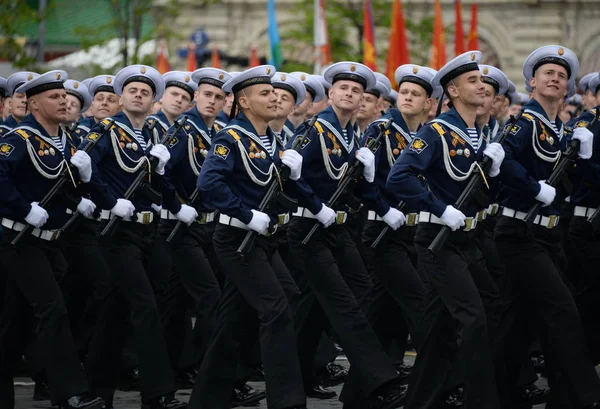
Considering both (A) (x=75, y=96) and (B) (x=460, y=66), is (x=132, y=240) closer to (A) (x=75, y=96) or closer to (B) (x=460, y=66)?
(B) (x=460, y=66)

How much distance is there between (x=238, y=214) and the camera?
822 centimetres

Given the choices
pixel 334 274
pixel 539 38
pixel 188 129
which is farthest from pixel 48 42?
pixel 334 274

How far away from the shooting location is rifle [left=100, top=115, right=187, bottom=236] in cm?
932

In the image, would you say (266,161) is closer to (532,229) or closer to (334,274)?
(334,274)

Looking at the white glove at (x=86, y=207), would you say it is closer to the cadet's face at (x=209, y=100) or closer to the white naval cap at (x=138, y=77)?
the white naval cap at (x=138, y=77)

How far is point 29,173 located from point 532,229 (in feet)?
10.4

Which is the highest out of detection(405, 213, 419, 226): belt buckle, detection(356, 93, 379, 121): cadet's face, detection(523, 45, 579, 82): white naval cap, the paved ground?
detection(523, 45, 579, 82): white naval cap

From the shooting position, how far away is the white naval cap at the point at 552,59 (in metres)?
8.98

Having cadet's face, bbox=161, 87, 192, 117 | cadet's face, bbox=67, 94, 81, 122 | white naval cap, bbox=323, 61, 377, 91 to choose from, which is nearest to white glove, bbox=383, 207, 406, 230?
white naval cap, bbox=323, 61, 377, 91

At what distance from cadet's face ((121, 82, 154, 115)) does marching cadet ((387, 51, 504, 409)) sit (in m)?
2.42

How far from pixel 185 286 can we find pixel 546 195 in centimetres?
289

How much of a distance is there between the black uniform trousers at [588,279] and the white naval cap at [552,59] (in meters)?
1.10

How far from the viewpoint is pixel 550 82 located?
29.1ft

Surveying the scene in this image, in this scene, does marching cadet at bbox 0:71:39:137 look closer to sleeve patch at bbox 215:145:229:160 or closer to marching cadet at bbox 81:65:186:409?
marching cadet at bbox 81:65:186:409
